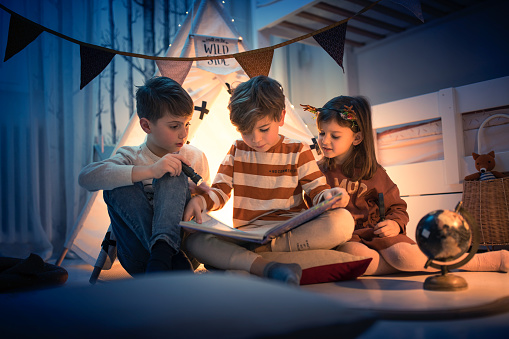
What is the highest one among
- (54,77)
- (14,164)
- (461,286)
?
(54,77)

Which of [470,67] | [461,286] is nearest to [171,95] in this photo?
[461,286]

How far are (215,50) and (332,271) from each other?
1132mm

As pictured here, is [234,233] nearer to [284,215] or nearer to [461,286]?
[284,215]

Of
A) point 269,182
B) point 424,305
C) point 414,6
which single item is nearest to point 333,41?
point 414,6

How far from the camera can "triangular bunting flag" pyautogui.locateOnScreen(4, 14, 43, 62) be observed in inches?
56.4

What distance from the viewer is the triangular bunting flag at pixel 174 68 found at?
64.9 inches

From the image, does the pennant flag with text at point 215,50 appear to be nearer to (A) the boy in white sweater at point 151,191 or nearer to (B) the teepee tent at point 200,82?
(B) the teepee tent at point 200,82

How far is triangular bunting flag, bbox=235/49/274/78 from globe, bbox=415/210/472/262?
3.11 ft

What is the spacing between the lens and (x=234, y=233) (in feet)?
3.34

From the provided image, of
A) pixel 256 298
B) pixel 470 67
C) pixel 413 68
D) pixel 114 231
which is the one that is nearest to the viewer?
pixel 256 298

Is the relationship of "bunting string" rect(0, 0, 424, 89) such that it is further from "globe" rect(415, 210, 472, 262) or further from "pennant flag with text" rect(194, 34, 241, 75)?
"globe" rect(415, 210, 472, 262)

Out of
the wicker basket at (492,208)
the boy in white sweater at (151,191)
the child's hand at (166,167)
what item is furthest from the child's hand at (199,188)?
the wicker basket at (492,208)

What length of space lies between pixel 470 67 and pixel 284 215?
192 cm

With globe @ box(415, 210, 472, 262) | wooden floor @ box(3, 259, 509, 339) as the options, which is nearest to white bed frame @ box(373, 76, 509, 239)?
wooden floor @ box(3, 259, 509, 339)
